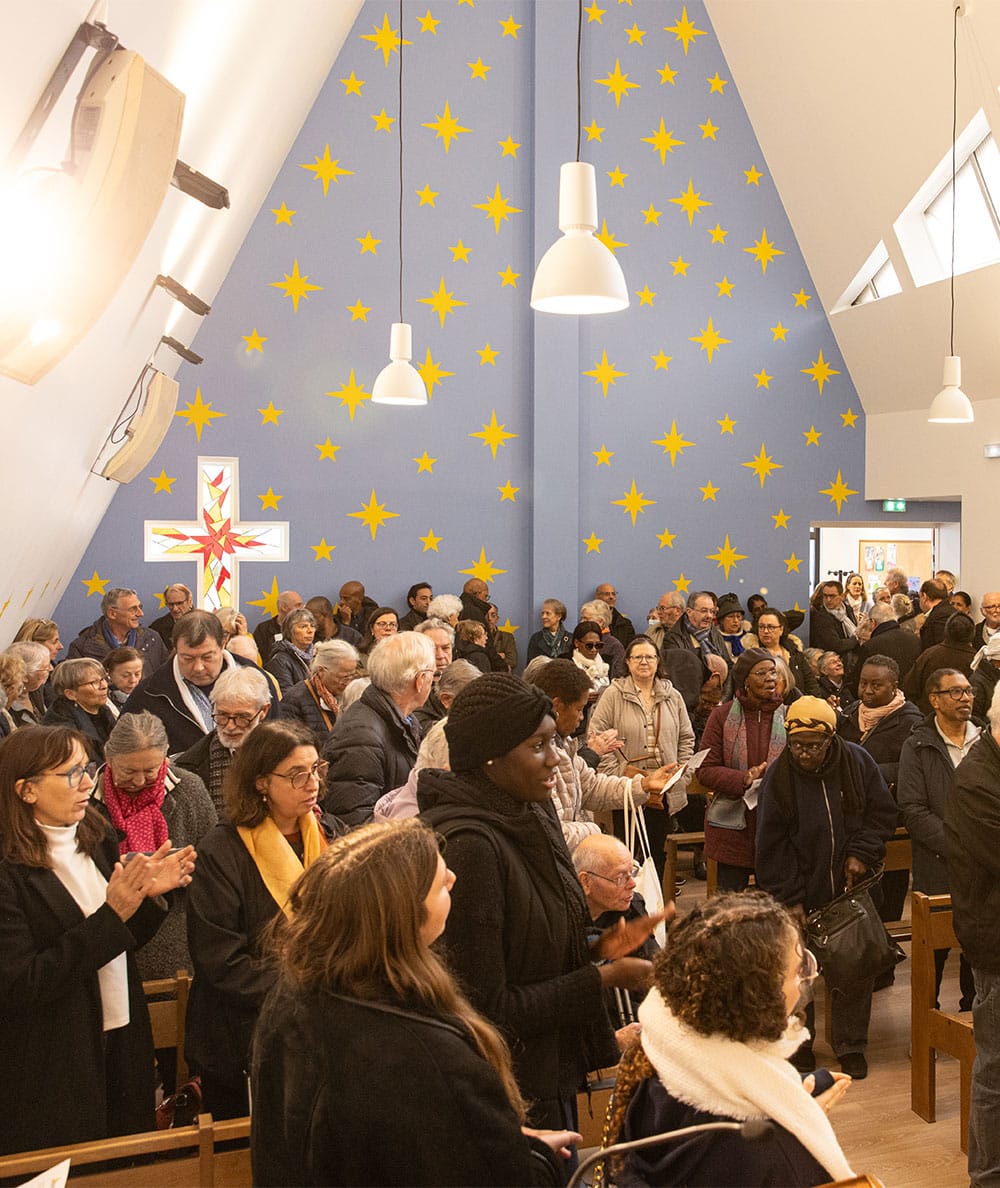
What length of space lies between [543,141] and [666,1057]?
10310 mm

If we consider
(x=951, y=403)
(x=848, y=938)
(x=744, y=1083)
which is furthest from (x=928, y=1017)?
(x=951, y=403)

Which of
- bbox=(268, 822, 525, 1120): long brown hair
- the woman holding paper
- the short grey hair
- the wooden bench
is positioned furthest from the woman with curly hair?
the woman holding paper

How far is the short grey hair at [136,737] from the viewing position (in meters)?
3.14

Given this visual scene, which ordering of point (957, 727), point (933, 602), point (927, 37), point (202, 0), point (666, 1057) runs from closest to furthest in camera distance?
point (666, 1057) → point (202, 0) → point (957, 727) → point (927, 37) → point (933, 602)

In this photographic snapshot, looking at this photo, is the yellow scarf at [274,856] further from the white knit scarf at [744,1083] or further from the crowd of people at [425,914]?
the white knit scarf at [744,1083]

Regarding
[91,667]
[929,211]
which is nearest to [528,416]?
[929,211]

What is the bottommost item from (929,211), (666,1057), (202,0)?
(666,1057)

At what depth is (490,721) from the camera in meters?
2.24

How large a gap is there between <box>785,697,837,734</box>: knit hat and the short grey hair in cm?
226

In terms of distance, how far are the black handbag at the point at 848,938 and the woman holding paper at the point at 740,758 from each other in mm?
667

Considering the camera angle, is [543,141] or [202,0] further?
[543,141]

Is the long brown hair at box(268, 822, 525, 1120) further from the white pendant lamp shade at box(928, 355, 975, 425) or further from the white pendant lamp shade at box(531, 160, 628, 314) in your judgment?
the white pendant lamp shade at box(928, 355, 975, 425)

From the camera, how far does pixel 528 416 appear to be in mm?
11070

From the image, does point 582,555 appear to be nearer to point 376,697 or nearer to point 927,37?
point 927,37
